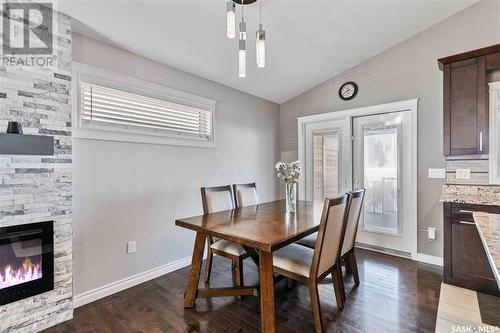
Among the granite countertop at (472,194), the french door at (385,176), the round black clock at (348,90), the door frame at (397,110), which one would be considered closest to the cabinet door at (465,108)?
the granite countertop at (472,194)

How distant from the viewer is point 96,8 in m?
2.06

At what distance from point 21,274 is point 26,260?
0.34ft

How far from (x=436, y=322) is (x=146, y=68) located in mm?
3640

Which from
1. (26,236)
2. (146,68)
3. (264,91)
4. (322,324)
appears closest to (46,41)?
(146,68)

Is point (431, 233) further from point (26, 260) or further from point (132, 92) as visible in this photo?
point (26, 260)

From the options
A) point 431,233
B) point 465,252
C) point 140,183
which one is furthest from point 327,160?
point 140,183

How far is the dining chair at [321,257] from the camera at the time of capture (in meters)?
1.84

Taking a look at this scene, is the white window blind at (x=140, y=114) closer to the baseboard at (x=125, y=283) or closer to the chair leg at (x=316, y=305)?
the baseboard at (x=125, y=283)

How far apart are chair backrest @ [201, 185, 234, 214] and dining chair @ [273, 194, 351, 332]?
0.91m

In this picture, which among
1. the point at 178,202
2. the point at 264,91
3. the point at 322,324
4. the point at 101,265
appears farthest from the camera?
the point at 264,91

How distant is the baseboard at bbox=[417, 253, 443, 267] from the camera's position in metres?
3.14

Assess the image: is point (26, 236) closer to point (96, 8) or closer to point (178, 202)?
point (178, 202)

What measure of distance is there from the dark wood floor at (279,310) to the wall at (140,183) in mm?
317

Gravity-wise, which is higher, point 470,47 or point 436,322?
point 470,47
